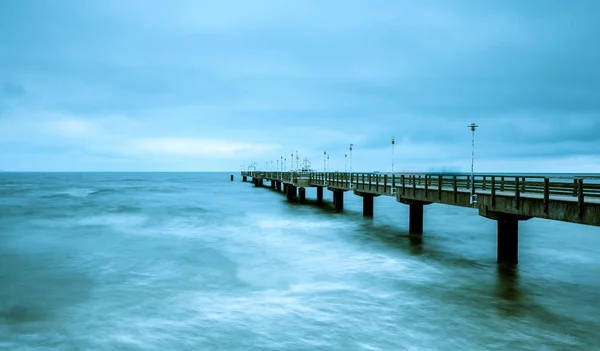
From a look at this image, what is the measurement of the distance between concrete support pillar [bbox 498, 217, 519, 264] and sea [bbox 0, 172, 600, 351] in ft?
2.39

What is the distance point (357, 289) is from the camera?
16.8 meters

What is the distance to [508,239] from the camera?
64.1ft

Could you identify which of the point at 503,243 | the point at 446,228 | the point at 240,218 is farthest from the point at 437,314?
the point at 240,218

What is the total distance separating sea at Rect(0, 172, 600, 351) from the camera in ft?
39.8

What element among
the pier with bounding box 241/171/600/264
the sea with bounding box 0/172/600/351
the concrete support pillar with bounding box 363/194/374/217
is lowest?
the sea with bounding box 0/172/600/351

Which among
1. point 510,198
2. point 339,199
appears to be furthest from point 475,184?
point 339,199

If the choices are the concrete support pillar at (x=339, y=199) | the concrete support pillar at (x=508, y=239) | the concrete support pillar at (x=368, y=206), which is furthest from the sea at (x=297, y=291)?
the concrete support pillar at (x=339, y=199)

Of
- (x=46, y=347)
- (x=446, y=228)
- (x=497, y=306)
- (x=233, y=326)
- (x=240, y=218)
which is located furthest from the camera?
(x=240, y=218)

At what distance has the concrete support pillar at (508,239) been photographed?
1894 cm

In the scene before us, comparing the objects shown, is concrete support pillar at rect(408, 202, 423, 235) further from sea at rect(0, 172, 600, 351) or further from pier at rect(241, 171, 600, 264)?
sea at rect(0, 172, 600, 351)

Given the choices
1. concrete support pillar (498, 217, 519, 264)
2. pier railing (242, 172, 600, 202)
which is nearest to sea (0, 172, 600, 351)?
concrete support pillar (498, 217, 519, 264)

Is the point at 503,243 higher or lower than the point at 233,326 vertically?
higher

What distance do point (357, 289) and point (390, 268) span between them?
151 inches

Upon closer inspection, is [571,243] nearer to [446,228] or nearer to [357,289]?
[446,228]
